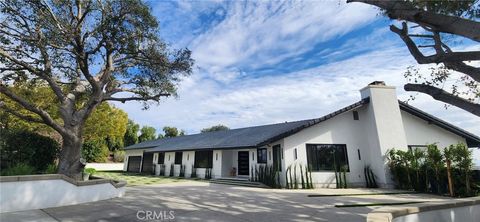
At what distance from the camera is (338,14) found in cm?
942

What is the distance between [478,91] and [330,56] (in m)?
6.20

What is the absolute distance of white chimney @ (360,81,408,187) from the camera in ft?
46.0

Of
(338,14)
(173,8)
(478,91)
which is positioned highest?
(173,8)

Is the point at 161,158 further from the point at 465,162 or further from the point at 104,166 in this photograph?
the point at 465,162

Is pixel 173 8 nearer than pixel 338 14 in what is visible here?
No

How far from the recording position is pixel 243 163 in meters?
20.0

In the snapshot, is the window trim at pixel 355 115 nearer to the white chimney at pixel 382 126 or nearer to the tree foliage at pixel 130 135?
the white chimney at pixel 382 126

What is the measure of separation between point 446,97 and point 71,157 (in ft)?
37.1

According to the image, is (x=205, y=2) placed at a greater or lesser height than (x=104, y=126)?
greater

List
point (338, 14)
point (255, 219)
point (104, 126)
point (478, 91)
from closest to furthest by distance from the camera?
point (255, 219) < point (478, 91) < point (338, 14) < point (104, 126)

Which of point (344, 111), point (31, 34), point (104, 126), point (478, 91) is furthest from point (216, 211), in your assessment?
point (104, 126)

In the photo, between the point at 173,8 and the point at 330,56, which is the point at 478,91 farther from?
the point at 173,8

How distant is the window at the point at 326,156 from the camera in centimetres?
1465

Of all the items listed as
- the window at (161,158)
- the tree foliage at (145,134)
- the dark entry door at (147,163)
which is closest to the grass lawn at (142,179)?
the window at (161,158)
